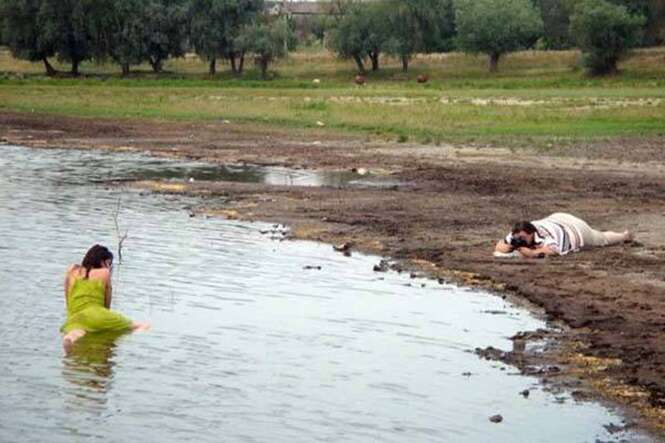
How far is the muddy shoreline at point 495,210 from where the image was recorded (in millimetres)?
13383

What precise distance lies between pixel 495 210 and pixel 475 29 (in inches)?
2878

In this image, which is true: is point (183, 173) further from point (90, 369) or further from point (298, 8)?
point (298, 8)

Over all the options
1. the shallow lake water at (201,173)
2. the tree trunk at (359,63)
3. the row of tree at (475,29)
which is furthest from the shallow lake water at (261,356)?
the tree trunk at (359,63)

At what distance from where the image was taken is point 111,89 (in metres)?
74.4

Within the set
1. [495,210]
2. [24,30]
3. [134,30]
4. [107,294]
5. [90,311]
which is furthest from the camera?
[24,30]

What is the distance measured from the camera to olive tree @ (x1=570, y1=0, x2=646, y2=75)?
87.8 metres

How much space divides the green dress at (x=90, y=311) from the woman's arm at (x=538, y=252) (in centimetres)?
604

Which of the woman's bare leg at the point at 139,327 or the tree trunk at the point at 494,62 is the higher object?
the woman's bare leg at the point at 139,327

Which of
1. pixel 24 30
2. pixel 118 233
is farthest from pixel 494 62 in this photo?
pixel 118 233

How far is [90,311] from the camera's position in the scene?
14.2 meters

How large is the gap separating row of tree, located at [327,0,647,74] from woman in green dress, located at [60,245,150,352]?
75.8 metres

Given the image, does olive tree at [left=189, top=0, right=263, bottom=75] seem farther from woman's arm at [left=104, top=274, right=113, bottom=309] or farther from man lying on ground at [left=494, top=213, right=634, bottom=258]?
woman's arm at [left=104, top=274, right=113, bottom=309]

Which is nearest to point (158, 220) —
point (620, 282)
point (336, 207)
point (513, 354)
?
point (336, 207)

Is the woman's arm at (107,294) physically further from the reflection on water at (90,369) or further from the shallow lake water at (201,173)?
the shallow lake water at (201,173)
